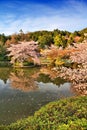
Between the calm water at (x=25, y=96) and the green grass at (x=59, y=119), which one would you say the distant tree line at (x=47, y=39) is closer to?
the calm water at (x=25, y=96)

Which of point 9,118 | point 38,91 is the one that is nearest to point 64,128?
point 9,118

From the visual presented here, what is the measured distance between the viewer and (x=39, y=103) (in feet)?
39.2

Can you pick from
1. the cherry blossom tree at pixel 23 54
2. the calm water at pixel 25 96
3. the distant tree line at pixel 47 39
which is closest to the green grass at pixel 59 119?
the calm water at pixel 25 96

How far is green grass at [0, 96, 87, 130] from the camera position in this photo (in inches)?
195

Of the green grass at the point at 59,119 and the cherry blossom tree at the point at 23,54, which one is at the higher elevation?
the green grass at the point at 59,119

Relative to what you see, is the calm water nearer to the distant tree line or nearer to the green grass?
the green grass

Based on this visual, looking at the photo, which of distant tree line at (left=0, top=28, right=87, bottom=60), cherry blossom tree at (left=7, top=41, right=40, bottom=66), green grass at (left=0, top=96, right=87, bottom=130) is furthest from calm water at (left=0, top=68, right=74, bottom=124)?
distant tree line at (left=0, top=28, right=87, bottom=60)

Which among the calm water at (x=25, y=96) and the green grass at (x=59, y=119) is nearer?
the green grass at (x=59, y=119)

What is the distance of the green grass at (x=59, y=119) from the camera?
4.95 m

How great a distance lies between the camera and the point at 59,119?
594 cm

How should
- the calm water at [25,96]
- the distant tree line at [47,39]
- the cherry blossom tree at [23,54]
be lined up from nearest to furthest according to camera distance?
the calm water at [25,96]
the cherry blossom tree at [23,54]
the distant tree line at [47,39]

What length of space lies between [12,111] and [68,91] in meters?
4.85

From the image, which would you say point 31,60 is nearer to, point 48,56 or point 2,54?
point 48,56

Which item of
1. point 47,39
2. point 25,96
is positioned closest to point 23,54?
point 47,39
